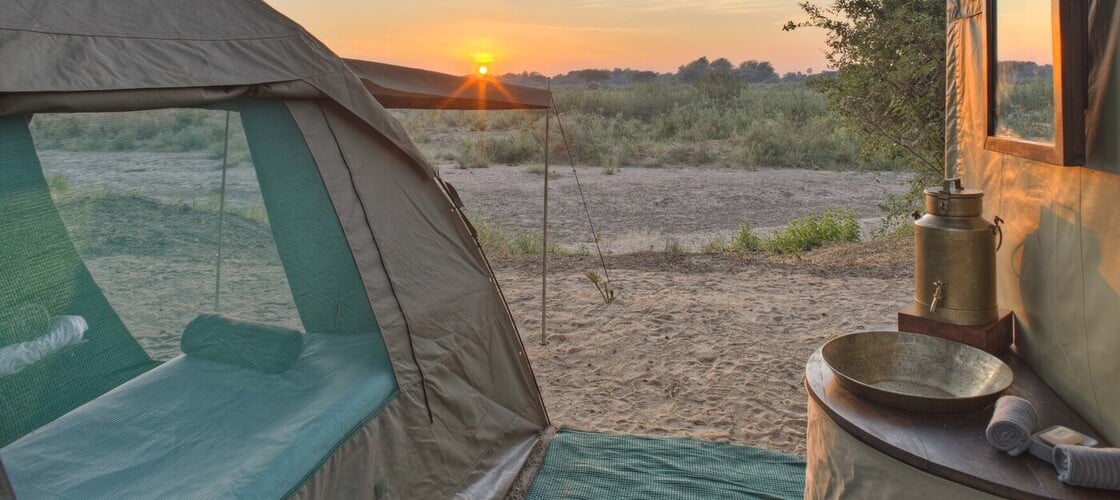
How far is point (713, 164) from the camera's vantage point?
1923cm

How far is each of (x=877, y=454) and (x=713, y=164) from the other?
17724mm

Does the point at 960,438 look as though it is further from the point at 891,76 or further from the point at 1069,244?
the point at 891,76

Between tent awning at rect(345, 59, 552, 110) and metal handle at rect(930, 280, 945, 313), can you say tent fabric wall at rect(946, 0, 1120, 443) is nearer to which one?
metal handle at rect(930, 280, 945, 313)

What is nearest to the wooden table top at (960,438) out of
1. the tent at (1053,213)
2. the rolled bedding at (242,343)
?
the tent at (1053,213)

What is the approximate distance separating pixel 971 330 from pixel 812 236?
786 centimetres

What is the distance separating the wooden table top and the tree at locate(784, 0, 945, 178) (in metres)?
7.73

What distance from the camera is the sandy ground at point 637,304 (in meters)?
2.72

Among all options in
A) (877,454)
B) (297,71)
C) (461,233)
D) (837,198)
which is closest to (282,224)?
(297,71)

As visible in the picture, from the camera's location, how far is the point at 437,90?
421cm

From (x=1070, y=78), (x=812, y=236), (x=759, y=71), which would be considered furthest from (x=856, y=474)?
(x=759, y=71)

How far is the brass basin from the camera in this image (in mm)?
2160

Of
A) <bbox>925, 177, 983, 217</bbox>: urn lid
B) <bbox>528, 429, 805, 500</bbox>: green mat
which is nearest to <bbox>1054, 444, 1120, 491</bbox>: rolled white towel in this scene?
<bbox>925, 177, 983, 217</bbox>: urn lid

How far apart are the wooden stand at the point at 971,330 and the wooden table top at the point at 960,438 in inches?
5.0

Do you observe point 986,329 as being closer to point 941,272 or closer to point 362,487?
point 941,272
